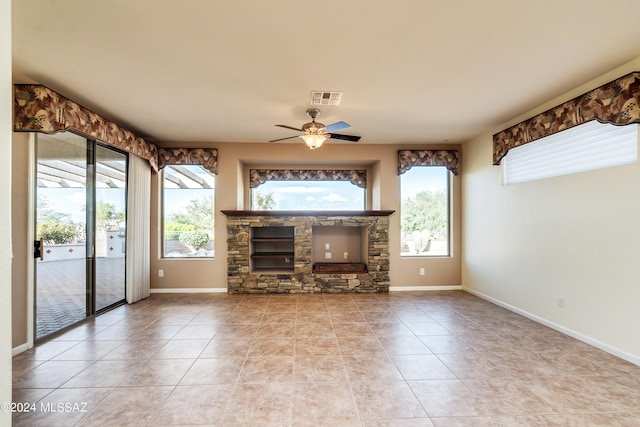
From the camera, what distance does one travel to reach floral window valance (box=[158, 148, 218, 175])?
4930 mm

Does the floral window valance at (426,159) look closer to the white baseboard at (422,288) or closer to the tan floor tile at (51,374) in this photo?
the white baseboard at (422,288)

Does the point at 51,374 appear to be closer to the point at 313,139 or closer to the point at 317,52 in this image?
the point at 313,139

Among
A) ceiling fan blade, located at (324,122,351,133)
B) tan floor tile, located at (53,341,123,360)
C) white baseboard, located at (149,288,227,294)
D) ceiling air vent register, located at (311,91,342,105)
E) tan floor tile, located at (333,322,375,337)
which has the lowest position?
tan floor tile, located at (333,322,375,337)

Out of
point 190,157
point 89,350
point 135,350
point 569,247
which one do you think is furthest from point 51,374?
point 569,247

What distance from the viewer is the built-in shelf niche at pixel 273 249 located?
5324 mm

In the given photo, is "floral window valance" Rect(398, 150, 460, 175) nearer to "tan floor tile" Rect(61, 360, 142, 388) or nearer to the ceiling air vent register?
the ceiling air vent register

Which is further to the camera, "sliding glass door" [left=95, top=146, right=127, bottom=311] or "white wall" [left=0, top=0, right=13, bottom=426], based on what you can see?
"sliding glass door" [left=95, top=146, right=127, bottom=311]

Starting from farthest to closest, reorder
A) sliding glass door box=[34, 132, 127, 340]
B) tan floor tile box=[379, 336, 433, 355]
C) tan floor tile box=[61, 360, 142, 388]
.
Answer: sliding glass door box=[34, 132, 127, 340]
tan floor tile box=[379, 336, 433, 355]
tan floor tile box=[61, 360, 142, 388]

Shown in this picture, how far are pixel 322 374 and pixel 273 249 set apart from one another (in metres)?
3.39

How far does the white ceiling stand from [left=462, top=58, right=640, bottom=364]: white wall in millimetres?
892

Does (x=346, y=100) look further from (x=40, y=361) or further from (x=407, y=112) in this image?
(x=40, y=361)

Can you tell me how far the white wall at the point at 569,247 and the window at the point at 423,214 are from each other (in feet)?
2.23

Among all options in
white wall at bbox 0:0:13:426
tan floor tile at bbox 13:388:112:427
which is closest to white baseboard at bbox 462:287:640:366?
white wall at bbox 0:0:13:426

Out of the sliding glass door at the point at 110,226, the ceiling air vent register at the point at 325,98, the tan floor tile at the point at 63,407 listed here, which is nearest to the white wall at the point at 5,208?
the tan floor tile at the point at 63,407
